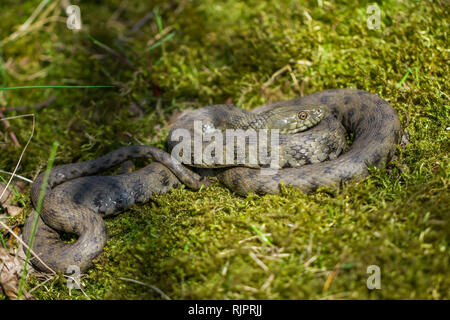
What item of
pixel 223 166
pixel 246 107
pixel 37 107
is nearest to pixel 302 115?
pixel 246 107

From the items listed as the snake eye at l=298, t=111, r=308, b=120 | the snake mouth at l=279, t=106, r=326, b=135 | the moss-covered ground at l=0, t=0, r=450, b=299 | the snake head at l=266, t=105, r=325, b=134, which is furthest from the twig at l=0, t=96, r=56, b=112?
the snake eye at l=298, t=111, r=308, b=120

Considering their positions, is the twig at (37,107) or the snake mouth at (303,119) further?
the twig at (37,107)

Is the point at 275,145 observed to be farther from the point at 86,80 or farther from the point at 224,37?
the point at 86,80

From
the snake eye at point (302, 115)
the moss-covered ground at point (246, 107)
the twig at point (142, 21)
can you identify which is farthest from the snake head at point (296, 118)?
the twig at point (142, 21)

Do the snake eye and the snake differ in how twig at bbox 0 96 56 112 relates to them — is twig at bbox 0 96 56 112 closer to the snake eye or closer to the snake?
the snake

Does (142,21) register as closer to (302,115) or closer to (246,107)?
(246,107)

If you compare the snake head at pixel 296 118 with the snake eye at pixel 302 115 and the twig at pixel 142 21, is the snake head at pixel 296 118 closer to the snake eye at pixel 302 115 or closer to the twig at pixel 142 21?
the snake eye at pixel 302 115
